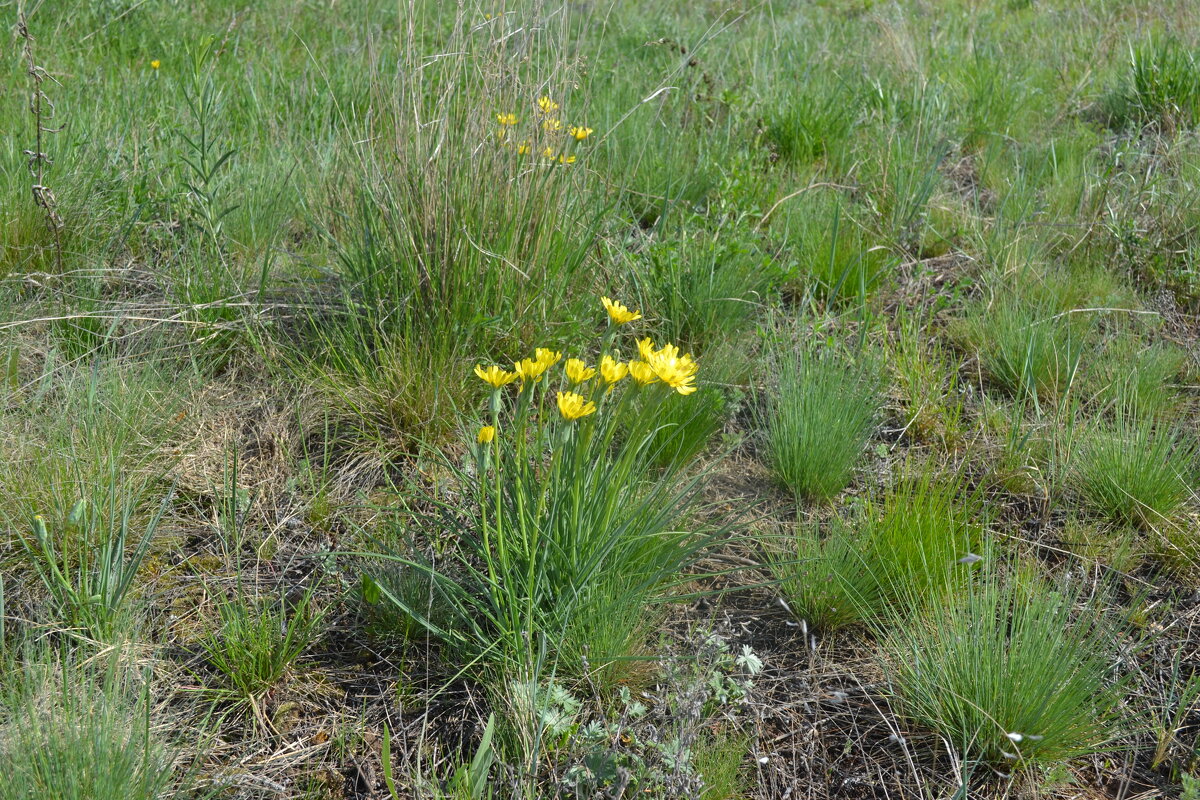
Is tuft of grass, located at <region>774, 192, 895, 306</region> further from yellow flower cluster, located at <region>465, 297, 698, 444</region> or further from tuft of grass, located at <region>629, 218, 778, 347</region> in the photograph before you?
yellow flower cluster, located at <region>465, 297, 698, 444</region>

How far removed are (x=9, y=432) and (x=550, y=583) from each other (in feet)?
4.33

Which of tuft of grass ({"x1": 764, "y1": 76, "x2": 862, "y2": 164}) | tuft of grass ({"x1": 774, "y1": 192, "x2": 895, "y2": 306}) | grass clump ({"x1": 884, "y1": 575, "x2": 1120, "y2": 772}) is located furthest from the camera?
tuft of grass ({"x1": 764, "y1": 76, "x2": 862, "y2": 164})

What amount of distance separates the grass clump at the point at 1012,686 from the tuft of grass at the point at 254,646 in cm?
121

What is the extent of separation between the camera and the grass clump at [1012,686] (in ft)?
5.49

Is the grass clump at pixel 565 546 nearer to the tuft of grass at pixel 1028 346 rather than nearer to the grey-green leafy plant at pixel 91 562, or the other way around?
the grey-green leafy plant at pixel 91 562

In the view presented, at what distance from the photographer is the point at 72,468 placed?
2.04 m

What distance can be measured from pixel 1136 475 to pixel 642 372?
1.44m

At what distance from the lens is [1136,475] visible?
7.30 ft

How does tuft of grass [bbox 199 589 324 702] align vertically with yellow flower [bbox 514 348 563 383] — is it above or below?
below

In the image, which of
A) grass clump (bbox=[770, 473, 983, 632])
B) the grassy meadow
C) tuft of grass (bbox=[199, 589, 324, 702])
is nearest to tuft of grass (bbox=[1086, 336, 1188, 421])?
the grassy meadow

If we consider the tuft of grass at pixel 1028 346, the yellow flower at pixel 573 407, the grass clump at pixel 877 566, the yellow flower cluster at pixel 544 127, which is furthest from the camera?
the tuft of grass at pixel 1028 346

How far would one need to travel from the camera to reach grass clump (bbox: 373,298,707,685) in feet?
5.26

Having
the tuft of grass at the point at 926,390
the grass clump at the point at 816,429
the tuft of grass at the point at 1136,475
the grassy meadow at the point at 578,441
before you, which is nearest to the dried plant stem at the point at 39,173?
the grassy meadow at the point at 578,441

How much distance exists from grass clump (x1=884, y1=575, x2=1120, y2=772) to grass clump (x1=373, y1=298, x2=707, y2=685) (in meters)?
0.52
